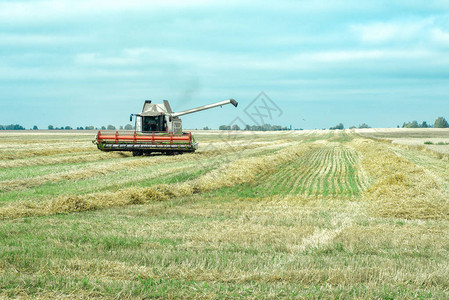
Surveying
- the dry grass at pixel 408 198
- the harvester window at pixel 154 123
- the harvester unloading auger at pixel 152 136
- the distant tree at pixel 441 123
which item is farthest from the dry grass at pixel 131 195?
the distant tree at pixel 441 123

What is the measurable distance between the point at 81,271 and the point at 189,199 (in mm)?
7325

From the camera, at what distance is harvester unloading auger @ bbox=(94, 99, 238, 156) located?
2727 cm

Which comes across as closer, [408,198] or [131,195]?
[408,198]

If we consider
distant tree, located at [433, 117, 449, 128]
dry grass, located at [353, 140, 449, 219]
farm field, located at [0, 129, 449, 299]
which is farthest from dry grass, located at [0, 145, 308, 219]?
distant tree, located at [433, 117, 449, 128]

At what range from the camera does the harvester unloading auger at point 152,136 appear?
89.5ft

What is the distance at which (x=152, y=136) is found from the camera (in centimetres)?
2762

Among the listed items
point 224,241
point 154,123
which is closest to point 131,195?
point 224,241

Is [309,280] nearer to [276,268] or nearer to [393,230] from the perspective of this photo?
[276,268]

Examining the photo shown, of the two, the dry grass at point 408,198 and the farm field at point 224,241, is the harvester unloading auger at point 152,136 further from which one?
the dry grass at point 408,198

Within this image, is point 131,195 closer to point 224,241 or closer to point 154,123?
point 224,241

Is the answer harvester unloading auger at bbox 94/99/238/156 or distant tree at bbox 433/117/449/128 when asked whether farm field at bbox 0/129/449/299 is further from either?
distant tree at bbox 433/117/449/128

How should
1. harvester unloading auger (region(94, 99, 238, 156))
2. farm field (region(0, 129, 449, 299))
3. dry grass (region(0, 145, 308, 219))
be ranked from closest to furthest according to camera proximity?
1. farm field (region(0, 129, 449, 299))
2. dry grass (region(0, 145, 308, 219))
3. harvester unloading auger (region(94, 99, 238, 156))

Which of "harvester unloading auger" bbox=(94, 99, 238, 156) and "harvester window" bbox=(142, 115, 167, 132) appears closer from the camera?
"harvester unloading auger" bbox=(94, 99, 238, 156)

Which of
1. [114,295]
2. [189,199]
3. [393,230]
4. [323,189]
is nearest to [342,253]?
[393,230]
